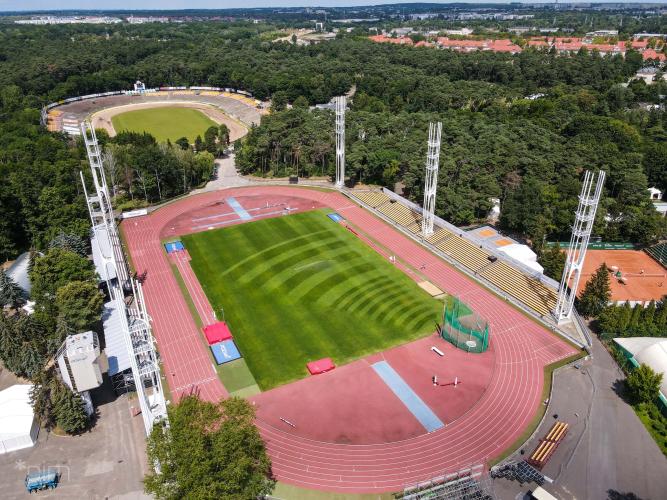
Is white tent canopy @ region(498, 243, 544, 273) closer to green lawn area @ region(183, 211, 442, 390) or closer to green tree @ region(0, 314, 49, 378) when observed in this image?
green lawn area @ region(183, 211, 442, 390)

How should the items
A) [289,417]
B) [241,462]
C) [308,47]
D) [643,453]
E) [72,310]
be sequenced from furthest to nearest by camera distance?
[308,47] → [72,310] → [289,417] → [643,453] → [241,462]

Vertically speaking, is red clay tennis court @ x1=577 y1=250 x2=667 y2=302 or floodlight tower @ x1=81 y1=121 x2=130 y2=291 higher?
floodlight tower @ x1=81 y1=121 x2=130 y2=291

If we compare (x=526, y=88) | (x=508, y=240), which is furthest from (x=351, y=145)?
(x=526, y=88)

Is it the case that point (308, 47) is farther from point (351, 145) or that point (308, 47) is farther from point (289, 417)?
point (289, 417)

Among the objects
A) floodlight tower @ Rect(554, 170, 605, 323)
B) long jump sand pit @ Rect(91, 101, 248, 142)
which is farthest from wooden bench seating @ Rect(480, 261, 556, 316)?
long jump sand pit @ Rect(91, 101, 248, 142)

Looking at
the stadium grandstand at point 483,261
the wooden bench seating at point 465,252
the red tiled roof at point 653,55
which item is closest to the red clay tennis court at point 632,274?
the stadium grandstand at point 483,261
